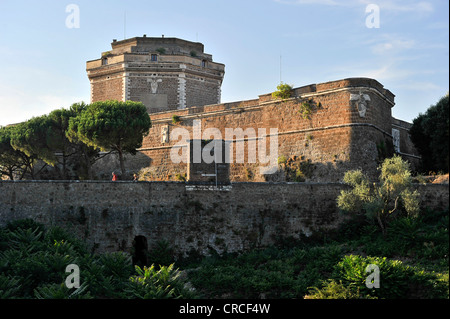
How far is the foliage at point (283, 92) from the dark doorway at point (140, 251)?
470 inches

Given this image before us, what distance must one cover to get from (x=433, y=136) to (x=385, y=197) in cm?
878

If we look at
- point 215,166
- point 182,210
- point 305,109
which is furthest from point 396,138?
point 182,210

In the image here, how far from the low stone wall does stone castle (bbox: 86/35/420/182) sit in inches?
66.0

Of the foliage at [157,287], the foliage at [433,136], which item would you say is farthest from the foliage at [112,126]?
the foliage at [433,136]

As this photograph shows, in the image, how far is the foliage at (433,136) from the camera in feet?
96.7

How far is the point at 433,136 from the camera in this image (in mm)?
30344

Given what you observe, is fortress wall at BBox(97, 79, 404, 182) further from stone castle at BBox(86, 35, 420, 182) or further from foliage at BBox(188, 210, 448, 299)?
foliage at BBox(188, 210, 448, 299)

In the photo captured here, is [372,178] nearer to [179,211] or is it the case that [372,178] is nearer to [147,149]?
[179,211]

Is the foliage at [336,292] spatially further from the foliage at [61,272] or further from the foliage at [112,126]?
the foliage at [112,126]

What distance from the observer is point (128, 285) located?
18844 millimetres

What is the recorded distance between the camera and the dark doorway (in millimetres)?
23812

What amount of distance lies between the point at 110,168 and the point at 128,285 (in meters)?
20.4

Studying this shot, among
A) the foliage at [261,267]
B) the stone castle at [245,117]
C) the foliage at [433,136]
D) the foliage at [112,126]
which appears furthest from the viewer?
the foliage at [112,126]

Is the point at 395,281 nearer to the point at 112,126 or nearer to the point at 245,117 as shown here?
the point at 245,117
